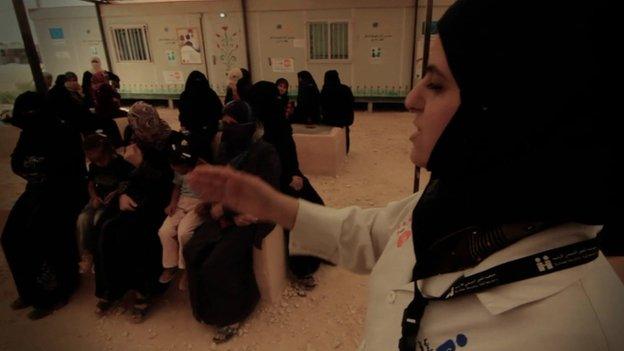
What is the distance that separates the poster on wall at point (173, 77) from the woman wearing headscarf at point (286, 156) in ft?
22.3

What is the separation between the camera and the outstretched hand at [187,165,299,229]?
3.24ft

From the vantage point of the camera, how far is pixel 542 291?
542 mm

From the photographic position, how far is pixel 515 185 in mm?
587

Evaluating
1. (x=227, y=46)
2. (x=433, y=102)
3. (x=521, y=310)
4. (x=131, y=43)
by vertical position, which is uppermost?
(x=131, y=43)

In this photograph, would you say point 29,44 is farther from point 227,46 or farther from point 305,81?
point 227,46

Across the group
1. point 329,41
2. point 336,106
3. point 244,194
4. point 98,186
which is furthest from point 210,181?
point 329,41

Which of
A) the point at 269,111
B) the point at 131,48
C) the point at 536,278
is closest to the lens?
the point at 536,278

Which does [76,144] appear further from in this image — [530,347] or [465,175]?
[530,347]

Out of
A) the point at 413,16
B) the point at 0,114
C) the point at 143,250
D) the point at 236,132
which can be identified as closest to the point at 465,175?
the point at 236,132

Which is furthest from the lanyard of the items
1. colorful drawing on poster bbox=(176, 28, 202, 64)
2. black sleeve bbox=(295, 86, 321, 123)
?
colorful drawing on poster bbox=(176, 28, 202, 64)

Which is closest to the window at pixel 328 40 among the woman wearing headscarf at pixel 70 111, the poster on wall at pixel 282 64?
the poster on wall at pixel 282 64

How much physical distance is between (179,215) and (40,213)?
3.12 ft

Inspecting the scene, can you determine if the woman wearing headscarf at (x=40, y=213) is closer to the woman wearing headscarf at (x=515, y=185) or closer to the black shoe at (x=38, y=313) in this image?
the black shoe at (x=38, y=313)

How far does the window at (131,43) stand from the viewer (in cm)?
882
